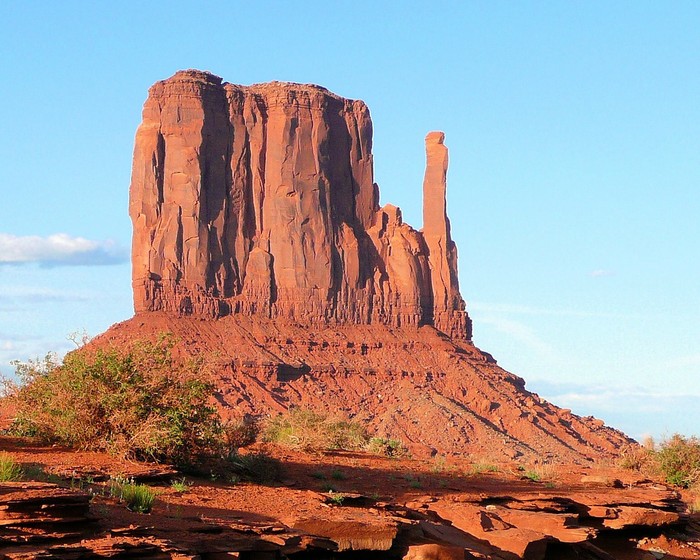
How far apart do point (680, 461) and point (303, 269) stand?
217 ft

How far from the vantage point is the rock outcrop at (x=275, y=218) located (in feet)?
296

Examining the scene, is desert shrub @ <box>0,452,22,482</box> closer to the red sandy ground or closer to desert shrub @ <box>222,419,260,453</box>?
the red sandy ground

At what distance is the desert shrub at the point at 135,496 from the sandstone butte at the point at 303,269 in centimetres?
6201

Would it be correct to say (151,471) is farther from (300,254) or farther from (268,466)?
(300,254)

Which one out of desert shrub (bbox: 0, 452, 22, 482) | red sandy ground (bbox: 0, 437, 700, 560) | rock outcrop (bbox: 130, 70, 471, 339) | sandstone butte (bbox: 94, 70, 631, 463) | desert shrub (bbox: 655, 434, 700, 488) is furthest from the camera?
rock outcrop (bbox: 130, 70, 471, 339)

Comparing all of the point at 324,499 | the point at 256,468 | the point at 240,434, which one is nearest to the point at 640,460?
the point at 240,434

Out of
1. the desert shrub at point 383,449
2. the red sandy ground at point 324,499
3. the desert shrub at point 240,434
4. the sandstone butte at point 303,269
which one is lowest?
the red sandy ground at point 324,499

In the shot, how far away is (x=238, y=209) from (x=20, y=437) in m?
72.7

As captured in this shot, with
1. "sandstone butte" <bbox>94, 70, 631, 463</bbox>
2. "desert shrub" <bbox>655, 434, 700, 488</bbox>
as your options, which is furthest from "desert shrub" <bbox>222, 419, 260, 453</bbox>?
"sandstone butte" <bbox>94, 70, 631, 463</bbox>

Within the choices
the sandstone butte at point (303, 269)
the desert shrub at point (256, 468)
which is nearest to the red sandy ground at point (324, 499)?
the desert shrub at point (256, 468)

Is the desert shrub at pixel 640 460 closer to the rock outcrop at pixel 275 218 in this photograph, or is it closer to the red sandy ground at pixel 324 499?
the red sandy ground at pixel 324 499

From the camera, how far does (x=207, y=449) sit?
20.5 meters

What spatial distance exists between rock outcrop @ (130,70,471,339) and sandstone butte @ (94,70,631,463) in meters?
0.11

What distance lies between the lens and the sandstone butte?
8244 cm
